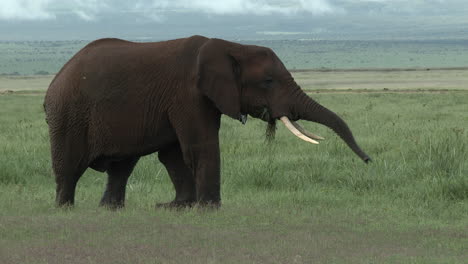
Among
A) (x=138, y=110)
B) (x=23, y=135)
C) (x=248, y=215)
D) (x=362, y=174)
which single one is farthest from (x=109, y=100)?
(x=23, y=135)

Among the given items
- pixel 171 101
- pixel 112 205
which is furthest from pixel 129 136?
pixel 112 205

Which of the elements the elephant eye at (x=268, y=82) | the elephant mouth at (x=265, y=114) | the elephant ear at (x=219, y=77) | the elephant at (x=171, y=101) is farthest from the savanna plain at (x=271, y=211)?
the elephant eye at (x=268, y=82)

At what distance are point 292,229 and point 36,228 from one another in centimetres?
235

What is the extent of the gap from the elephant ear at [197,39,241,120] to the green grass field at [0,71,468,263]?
1106 mm

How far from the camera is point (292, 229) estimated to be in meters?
8.34

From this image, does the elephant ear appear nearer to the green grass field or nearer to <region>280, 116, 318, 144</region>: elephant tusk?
<region>280, 116, 318, 144</region>: elephant tusk

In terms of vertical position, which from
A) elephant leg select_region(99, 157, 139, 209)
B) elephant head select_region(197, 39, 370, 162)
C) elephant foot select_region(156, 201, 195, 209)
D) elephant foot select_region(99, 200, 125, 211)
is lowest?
elephant foot select_region(99, 200, 125, 211)

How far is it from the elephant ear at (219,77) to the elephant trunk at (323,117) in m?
0.63

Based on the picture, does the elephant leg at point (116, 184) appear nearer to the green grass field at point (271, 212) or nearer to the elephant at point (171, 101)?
the green grass field at point (271, 212)

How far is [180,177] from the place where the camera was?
9734 millimetres

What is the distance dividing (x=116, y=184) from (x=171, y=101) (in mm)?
1328

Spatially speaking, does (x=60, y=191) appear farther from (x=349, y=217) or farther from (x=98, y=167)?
(x=349, y=217)

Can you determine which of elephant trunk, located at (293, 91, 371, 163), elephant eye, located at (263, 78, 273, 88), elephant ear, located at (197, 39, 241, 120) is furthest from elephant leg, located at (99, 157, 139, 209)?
elephant trunk, located at (293, 91, 371, 163)

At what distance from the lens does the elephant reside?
8930 mm
